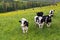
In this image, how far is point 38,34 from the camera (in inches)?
774

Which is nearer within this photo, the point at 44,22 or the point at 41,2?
the point at 44,22

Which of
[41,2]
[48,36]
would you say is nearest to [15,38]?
[48,36]

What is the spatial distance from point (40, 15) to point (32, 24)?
1610 mm

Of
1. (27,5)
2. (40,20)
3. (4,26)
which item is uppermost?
(40,20)

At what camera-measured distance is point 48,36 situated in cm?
1922

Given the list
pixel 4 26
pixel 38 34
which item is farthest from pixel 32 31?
pixel 4 26

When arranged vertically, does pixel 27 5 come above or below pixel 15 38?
below

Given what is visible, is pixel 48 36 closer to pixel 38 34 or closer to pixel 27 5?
pixel 38 34

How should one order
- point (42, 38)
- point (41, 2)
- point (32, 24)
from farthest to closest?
point (41, 2), point (32, 24), point (42, 38)

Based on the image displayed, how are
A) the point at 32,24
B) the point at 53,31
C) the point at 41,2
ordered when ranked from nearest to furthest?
1. the point at 53,31
2. the point at 32,24
3. the point at 41,2

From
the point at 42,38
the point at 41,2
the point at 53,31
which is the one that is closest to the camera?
the point at 42,38

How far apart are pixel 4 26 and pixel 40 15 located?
410cm

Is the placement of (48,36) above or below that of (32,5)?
above

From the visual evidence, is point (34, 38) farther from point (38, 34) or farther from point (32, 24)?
point (32, 24)
